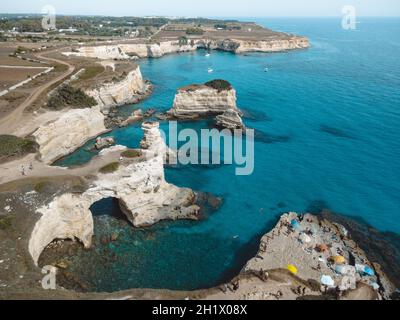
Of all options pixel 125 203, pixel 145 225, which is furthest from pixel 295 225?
pixel 125 203

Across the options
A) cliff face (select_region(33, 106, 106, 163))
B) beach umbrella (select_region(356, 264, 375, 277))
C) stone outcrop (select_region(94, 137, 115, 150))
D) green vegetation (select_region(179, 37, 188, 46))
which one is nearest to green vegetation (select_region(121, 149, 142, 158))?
cliff face (select_region(33, 106, 106, 163))

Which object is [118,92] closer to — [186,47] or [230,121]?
[230,121]

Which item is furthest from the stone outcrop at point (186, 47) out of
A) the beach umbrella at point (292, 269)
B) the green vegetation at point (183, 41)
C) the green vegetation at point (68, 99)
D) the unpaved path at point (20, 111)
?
the beach umbrella at point (292, 269)

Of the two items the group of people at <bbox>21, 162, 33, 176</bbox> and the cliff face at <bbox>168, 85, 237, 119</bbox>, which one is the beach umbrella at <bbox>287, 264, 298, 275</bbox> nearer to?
the group of people at <bbox>21, 162, 33, 176</bbox>
